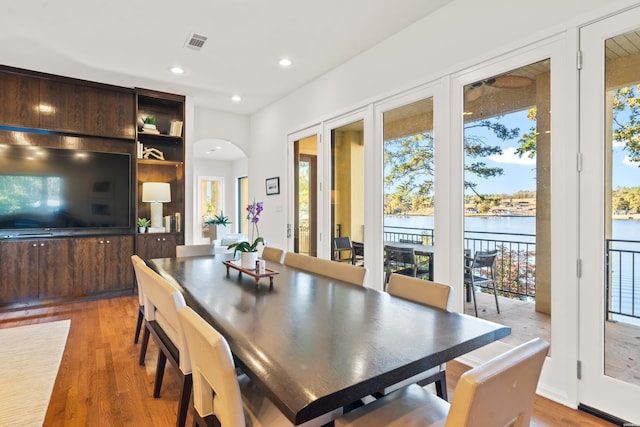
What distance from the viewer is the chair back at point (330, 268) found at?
84.6 inches

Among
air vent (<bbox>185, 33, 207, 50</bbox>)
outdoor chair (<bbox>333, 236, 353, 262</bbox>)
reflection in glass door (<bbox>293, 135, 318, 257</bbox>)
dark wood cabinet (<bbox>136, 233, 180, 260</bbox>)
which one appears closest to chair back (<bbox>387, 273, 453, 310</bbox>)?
outdoor chair (<bbox>333, 236, 353, 262</bbox>)

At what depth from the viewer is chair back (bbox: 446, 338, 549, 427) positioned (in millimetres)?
816

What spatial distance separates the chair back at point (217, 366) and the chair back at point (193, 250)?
2350 millimetres

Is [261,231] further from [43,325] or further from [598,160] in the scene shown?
[598,160]

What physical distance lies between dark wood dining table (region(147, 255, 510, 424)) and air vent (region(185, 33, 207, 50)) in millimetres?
2418

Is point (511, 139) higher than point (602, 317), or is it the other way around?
point (511, 139)

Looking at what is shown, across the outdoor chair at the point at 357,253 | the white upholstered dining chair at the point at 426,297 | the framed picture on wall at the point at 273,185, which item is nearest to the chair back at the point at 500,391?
the white upholstered dining chair at the point at 426,297

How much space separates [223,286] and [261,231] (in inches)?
139

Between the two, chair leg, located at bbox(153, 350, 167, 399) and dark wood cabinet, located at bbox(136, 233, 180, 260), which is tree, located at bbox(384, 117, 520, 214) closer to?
chair leg, located at bbox(153, 350, 167, 399)

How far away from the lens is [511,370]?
35.0 inches

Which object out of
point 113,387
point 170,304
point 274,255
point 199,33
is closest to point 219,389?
point 170,304

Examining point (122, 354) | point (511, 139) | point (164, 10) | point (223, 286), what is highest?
point (164, 10)

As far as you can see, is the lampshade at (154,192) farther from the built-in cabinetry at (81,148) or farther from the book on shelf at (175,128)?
the book on shelf at (175,128)

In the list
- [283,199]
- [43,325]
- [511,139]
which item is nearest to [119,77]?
[283,199]
